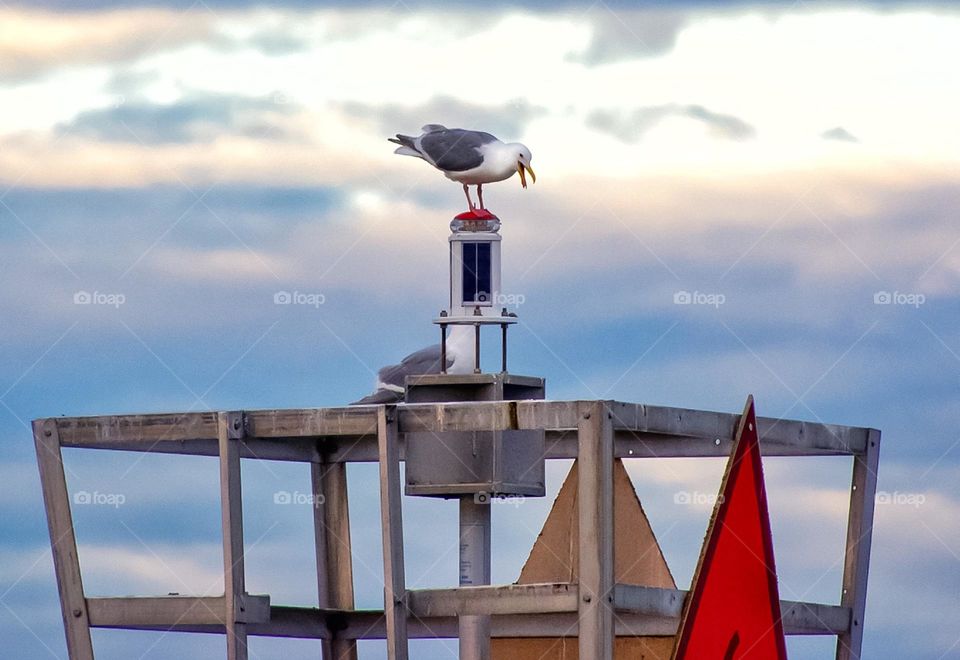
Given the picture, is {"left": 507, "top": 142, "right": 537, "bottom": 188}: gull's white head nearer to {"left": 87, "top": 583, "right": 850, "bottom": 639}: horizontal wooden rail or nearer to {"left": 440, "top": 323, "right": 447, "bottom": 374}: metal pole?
{"left": 440, "top": 323, "right": 447, "bottom": 374}: metal pole

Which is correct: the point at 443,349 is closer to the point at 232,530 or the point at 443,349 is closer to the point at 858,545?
the point at 232,530

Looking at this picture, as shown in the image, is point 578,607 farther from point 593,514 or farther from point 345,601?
point 345,601

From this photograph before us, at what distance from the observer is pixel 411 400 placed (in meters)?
29.8

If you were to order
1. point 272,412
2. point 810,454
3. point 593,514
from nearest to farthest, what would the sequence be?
point 593,514, point 272,412, point 810,454

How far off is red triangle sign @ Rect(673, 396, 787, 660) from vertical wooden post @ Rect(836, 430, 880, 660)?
2.19m

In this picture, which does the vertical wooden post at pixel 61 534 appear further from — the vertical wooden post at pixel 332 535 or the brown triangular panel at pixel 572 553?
the brown triangular panel at pixel 572 553

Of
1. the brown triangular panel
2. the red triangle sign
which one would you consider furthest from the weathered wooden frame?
the brown triangular panel

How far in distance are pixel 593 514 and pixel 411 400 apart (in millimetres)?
3643

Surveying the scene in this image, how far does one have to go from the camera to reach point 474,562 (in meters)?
30.3

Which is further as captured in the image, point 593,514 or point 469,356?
point 469,356

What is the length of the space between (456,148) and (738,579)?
6.60 m

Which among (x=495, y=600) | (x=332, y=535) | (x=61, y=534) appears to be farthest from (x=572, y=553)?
(x=61, y=534)

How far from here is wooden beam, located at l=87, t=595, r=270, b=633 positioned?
2908cm

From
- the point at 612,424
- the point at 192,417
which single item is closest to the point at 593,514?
the point at 612,424
